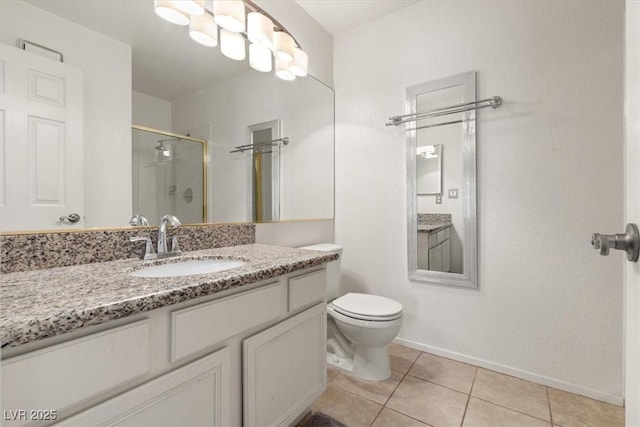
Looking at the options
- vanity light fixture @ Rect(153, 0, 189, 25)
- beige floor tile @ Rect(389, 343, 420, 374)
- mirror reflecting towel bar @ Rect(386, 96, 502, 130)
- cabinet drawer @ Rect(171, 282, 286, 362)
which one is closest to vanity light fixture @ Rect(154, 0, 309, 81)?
vanity light fixture @ Rect(153, 0, 189, 25)

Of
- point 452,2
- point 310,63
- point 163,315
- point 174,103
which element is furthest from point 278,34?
point 163,315

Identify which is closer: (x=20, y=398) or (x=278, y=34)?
(x=20, y=398)

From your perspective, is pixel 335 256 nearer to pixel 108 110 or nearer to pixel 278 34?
pixel 108 110

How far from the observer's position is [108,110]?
104cm

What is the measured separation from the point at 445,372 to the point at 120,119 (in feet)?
7.18

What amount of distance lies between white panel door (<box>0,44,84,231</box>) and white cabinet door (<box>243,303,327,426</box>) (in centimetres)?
79

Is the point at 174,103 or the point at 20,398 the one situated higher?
the point at 174,103

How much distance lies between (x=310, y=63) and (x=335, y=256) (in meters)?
1.58

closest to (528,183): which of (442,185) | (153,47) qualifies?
(442,185)

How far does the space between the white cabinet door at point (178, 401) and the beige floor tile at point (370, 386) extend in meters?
0.91

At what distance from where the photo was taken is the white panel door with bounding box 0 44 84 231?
0.81 meters

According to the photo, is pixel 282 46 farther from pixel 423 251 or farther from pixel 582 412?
pixel 582 412

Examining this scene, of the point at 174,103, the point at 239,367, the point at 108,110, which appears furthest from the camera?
the point at 174,103

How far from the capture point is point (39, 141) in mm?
868
